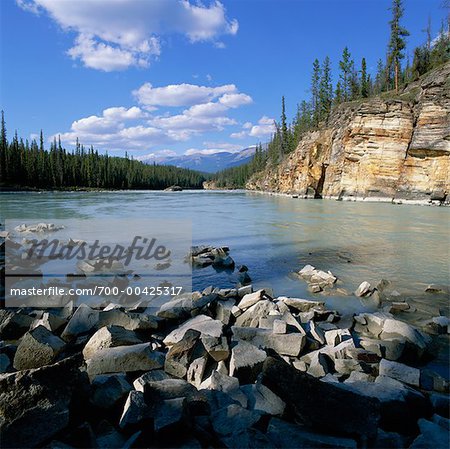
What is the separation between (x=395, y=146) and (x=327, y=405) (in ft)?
166

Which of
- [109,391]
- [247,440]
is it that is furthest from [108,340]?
[247,440]

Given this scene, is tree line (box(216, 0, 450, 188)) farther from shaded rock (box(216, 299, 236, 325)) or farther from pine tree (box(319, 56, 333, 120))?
shaded rock (box(216, 299, 236, 325))

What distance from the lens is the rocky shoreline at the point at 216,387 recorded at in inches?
112

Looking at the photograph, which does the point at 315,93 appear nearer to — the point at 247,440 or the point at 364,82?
the point at 364,82

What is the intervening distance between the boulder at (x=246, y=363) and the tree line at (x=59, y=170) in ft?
283

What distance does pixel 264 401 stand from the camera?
10.9 ft

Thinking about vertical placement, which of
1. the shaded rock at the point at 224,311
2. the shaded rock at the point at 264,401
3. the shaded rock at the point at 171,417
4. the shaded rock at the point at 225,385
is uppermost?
the shaded rock at the point at 171,417

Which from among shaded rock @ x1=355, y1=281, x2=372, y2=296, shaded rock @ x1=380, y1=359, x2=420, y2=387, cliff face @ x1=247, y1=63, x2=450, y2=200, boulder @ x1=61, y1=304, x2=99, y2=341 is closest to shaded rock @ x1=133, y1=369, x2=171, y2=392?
boulder @ x1=61, y1=304, x2=99, y2=341

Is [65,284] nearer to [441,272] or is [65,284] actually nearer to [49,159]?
[441,272]

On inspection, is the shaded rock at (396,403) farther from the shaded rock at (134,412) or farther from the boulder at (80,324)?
the boulder at (80,324)

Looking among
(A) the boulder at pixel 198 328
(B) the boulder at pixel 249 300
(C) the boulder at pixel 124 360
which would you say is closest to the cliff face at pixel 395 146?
(B) the boulder at pixel 249 300

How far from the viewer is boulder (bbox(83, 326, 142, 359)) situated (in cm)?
466

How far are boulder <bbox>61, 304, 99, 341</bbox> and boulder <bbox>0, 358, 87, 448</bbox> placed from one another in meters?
2.38

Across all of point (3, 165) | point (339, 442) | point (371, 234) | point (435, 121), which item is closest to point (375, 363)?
point (339, 442)
